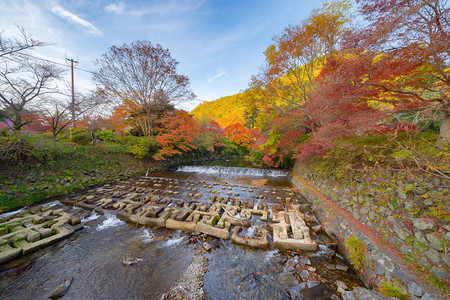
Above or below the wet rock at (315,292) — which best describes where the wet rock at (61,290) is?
above

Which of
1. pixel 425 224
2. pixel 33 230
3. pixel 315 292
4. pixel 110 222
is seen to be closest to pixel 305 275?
pixel 315 292

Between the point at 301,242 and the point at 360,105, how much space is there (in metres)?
4.77

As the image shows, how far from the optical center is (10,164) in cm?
608

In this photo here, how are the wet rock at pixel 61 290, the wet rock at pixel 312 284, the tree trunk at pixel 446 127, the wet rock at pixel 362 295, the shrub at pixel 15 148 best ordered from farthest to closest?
the shrub at pixel 15 148
the tree trunk at pixel 446 127
the wet rock at pixel 312 284
the wet rock at pixel 61 290
the wet rock at pixel 362 295

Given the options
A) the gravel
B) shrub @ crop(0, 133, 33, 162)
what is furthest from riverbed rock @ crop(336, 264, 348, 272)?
shrub @ crop(0, 133, 33, 162)

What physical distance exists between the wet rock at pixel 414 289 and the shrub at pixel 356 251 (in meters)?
0.85

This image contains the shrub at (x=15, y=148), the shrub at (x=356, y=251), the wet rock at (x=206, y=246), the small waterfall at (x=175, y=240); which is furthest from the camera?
the shrub at (x=15, y=148)

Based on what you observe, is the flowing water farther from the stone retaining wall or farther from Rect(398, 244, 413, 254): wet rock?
Rect(398, 244, 413, 254): wet rock

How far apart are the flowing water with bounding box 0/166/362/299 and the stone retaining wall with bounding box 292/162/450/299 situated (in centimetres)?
Result: 57

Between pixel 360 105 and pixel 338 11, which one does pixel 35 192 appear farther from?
pixel 338 11

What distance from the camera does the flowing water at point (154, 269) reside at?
282 centimetres

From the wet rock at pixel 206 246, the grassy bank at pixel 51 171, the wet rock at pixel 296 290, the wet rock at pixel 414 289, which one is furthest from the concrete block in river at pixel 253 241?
the grassy bank at pixel 51 171

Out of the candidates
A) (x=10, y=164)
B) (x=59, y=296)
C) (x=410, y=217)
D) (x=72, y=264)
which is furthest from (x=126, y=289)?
(x=10, y=164)

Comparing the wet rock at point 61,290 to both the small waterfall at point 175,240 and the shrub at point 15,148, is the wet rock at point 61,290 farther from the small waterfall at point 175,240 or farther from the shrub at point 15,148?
the shrub at point 15,148
